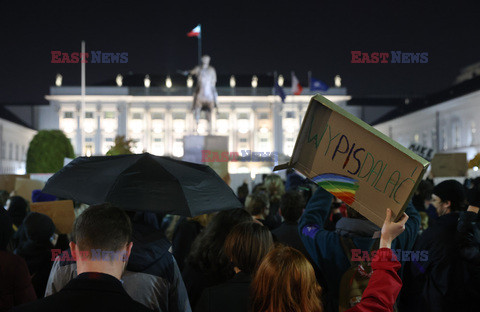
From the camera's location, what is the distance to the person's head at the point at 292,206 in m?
4.50

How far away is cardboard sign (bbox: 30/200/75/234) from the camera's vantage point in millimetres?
5215

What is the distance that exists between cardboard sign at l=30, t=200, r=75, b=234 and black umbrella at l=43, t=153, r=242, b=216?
1536 mm

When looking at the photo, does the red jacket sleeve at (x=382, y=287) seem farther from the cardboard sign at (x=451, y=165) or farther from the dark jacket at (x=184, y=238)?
the cardboard sign at (x=451, y=165)

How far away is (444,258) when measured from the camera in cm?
400

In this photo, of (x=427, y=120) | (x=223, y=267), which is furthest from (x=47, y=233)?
(x=427, y=120)

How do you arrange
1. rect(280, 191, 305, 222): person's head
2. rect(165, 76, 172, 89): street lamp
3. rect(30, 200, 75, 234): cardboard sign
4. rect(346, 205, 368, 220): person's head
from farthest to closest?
rect(165, 76, 172, 89): street lamp
rect(30, 200, 75, 234): cardboard sign
rect(280, 191, 305, 222): person's head
rect(346, 205, 368, 220): person's head

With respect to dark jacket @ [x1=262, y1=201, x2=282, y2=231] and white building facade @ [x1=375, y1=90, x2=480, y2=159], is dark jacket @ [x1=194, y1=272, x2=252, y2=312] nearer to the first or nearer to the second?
dark jacket @ [x1=262, y1=201, x2=282, y2=231]

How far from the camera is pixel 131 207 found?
130 inches

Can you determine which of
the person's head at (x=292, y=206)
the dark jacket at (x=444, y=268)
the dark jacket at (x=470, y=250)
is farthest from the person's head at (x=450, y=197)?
A: the person's head at (x=292, y=206)

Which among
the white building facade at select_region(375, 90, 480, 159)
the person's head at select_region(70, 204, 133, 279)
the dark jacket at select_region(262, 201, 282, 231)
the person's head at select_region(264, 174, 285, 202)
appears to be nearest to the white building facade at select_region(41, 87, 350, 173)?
the white building facade at select_region(375, 90, 480, 159)

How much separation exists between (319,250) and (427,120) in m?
46.3

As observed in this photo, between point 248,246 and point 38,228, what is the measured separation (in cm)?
219

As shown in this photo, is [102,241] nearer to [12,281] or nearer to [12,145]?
[12,281]

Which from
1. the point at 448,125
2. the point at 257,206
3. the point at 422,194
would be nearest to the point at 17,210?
the point at 257,206
